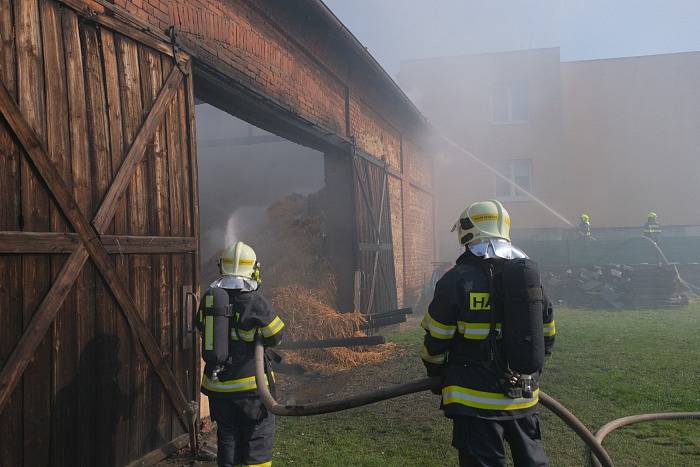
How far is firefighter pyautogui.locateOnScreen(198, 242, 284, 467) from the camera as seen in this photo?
3.11 metres

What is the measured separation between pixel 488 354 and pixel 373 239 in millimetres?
7088

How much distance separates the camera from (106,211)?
3.56 m

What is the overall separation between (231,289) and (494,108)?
1879 cm

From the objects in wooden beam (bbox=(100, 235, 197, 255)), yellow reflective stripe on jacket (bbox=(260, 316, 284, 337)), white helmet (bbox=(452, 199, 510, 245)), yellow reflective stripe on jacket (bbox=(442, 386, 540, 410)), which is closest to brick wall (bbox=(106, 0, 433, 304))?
wooden beam (bbox=(100, 235, 197, 255))

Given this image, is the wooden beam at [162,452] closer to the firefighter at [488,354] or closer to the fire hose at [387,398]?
the fire hose at [387,398]

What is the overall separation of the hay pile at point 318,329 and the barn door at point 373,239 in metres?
1.23

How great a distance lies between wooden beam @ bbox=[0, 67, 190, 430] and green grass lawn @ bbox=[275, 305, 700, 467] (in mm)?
1279

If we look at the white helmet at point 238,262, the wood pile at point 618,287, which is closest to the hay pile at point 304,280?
the white helmet at point 238,262

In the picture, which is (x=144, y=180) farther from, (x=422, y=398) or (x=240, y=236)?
(x=240, y=236)

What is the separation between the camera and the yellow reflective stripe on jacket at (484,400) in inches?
100

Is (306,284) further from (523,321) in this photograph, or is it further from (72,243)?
(523,321)

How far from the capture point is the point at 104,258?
11.6 feet

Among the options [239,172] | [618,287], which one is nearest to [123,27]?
[239,172]

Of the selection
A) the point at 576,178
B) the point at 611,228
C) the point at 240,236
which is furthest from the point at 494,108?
the point at 240,236
